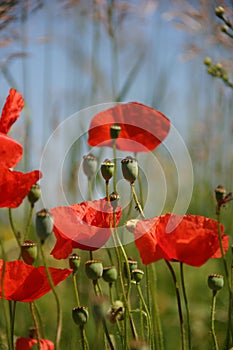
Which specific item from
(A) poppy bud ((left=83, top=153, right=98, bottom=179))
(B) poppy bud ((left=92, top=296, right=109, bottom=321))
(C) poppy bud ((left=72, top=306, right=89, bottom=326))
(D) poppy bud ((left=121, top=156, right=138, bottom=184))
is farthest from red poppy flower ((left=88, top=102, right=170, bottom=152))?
(B) poppy bud ((left=92, top=296, right=109, bottom=321))

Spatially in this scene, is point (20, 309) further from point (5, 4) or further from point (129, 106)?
point (129, 106)

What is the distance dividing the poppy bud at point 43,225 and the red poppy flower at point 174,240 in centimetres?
14

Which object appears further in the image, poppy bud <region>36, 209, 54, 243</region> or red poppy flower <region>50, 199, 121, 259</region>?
red poppy flower <region>50, 199, 121, 259</region>

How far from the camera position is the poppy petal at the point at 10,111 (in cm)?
78

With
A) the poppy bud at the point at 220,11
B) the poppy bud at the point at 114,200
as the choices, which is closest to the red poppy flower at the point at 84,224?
the poppy bud at the point at 114,200

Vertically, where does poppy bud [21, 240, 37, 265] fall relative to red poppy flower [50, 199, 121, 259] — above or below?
below

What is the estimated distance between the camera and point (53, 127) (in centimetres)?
191

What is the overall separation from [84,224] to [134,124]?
220 mm

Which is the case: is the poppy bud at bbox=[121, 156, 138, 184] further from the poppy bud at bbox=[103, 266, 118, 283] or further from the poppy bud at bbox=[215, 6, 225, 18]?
the poppy bud at bbox=[215, 6, 225, 18]

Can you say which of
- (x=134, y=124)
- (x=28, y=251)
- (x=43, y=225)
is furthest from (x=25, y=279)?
(x=134, y=124)

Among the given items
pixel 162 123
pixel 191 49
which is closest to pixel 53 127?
pixel 191 49

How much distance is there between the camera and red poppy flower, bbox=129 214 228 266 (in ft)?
2.44

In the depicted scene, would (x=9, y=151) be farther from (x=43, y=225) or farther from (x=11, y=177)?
(x=43, y=225)

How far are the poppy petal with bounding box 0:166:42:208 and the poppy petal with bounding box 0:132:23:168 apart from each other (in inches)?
0.8
